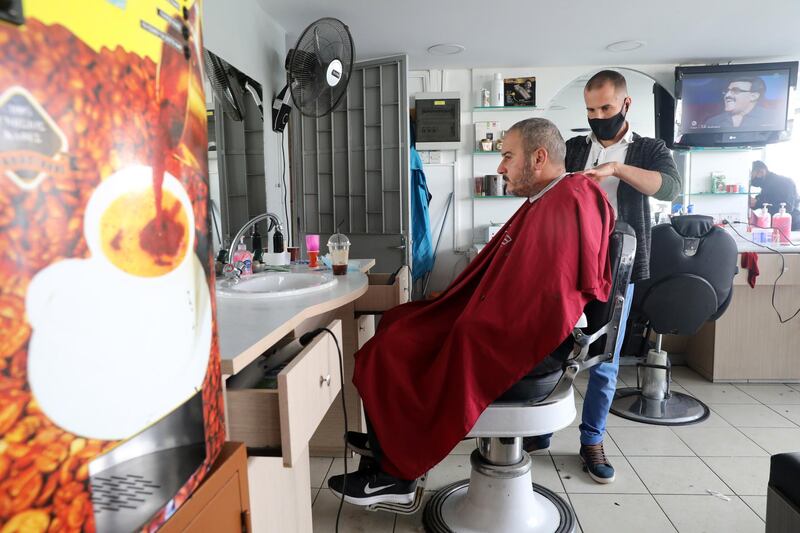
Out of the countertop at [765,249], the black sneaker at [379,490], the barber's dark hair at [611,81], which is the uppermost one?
the barber's dark hair at [611,81]

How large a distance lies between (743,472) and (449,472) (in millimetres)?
1223

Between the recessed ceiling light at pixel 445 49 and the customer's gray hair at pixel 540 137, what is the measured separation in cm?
216

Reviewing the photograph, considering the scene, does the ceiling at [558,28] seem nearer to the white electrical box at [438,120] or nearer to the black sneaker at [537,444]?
the white electrical box at [438,120]

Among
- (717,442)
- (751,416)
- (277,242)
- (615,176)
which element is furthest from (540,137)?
(751,416)

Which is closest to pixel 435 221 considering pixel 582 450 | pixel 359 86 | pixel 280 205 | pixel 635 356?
pixel 359 86

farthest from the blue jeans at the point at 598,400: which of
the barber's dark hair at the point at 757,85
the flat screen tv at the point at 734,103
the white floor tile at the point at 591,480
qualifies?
the barber's dark hair at the point at 757,85

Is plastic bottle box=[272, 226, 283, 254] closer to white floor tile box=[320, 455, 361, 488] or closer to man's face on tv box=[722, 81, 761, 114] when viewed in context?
white floor tile box=[320, 455, 361, 488]

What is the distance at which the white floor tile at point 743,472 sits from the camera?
1.97m

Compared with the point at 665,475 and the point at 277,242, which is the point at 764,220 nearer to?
the point at 665,475

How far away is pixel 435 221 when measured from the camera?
4.26m

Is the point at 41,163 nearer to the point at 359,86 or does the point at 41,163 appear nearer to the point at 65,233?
the point at 65,233

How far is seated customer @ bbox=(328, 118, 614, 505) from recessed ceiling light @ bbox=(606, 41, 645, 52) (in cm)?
257

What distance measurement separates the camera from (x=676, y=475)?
2.08 meters

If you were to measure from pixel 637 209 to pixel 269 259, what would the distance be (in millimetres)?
1582
